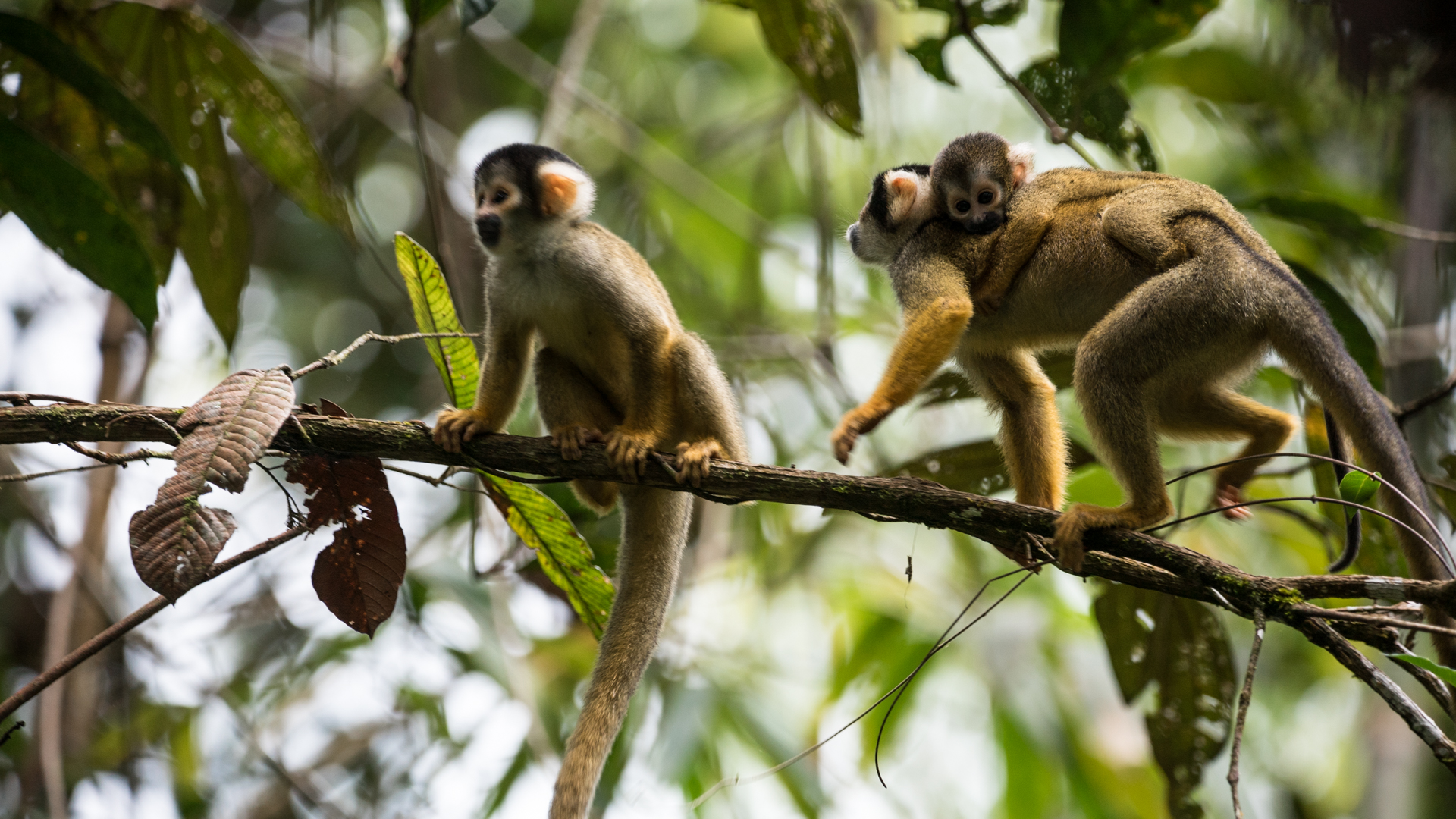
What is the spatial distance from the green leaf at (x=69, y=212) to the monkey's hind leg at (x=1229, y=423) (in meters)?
2.73

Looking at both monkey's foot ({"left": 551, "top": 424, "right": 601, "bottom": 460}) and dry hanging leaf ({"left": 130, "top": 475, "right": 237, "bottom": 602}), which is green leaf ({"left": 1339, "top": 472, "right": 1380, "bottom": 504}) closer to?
monkey's foot ({"left": 551, "top": 424, "right": 601, "bottom": 460})

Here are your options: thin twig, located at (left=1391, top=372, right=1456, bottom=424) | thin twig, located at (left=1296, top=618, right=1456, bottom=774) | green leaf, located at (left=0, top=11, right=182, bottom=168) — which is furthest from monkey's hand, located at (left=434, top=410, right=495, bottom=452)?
thin twig, located at (left=1391, top=372, right=1456, bottom=424)

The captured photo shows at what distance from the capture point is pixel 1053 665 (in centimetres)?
577

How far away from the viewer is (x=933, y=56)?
350cm

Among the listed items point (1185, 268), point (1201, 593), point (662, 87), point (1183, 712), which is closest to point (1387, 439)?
point (1185, 268)

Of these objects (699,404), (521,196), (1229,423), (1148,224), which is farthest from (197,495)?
(1229,423)

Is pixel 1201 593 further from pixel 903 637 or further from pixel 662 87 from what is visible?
pixel 662 87

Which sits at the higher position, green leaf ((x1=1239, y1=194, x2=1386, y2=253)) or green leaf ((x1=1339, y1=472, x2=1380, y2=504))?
green leaf ((x1=1339, y1=472, x2=1380, y2=504))

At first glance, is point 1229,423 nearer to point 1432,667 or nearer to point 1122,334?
point 1122,334

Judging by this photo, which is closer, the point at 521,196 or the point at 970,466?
the point at 521,196

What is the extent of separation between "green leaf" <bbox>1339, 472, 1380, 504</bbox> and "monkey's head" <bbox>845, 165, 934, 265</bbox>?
1.58 metres

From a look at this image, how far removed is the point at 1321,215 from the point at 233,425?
3205 mm

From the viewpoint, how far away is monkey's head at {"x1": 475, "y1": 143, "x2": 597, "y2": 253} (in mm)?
3043

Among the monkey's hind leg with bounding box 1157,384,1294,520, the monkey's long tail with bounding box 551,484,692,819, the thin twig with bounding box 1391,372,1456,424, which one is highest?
the monkey's long tail with bounding box 551,484,692,819
